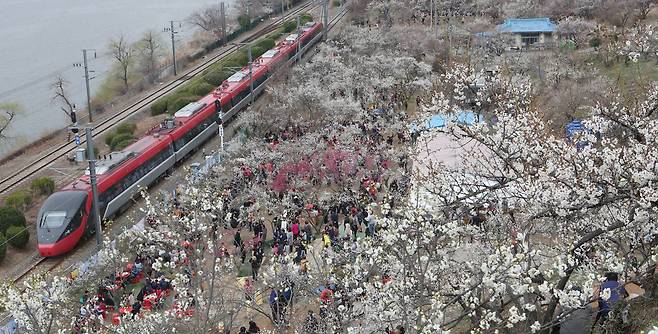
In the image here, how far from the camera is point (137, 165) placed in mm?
22781

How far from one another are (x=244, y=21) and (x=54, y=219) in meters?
39.2

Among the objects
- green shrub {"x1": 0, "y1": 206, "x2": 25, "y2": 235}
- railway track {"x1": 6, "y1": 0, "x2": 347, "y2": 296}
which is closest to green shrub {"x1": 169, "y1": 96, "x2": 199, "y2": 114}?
green shrub {"x1": 0, "y1": 206, "x2": 25, "y2": 235}

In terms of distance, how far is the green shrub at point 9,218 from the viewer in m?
20.5

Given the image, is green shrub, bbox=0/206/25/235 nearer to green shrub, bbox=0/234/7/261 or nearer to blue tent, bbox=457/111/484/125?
green shrub, bbox=0/234/7/261

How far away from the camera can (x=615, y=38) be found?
3372 cm

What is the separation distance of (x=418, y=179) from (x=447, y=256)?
7.11 feet

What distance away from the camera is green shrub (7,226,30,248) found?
20.1 m

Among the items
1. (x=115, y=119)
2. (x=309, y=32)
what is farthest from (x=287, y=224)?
(x=309, y=32)

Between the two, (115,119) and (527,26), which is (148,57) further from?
(527,26)

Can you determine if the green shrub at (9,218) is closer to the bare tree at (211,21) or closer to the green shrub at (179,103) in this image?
the green shrub at (179,103)

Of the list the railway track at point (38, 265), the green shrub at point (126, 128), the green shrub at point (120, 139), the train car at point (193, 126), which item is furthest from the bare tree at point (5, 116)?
the railway track at point (38, 265)

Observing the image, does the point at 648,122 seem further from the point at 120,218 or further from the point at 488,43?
the point at 488,43

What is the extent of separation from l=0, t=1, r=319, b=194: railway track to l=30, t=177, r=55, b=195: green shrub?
1.55 meters

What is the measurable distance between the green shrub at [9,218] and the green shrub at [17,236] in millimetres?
294
